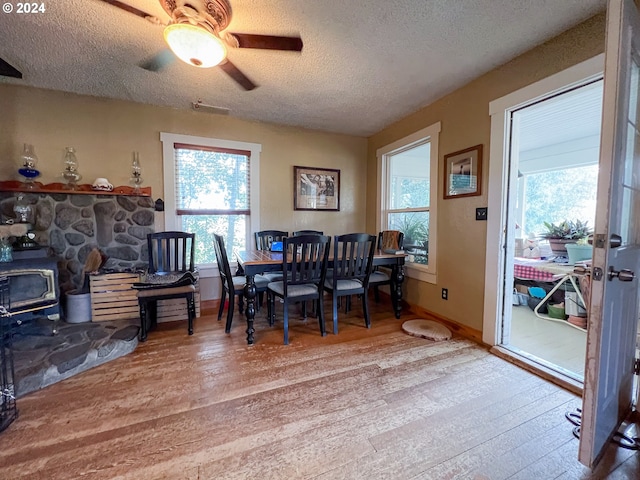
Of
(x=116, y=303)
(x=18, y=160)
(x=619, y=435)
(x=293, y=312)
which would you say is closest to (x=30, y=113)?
(x=18, y=160)

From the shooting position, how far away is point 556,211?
396cm

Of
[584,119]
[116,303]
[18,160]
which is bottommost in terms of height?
[116,303]

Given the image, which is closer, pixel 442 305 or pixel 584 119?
pixel 442 305

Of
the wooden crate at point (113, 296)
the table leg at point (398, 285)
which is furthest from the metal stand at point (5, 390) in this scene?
the table leg at point (398, 285)

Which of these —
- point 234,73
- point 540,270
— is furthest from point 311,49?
point 540,270

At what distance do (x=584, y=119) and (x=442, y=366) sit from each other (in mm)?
3385

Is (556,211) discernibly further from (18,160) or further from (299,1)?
(18,160)

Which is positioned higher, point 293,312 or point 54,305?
point 54,305

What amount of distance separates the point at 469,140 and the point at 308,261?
189 cm

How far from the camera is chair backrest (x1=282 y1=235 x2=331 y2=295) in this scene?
2328mm

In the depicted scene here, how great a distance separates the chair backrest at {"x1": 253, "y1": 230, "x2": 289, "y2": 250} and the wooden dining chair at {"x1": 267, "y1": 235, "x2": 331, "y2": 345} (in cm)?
88

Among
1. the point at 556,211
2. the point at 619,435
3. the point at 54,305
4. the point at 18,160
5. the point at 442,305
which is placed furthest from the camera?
the point at 556,211

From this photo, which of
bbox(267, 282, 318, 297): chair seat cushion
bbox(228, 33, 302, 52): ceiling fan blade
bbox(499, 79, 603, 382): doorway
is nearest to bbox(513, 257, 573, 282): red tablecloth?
bbox(499, 79, 603, 382): doorway

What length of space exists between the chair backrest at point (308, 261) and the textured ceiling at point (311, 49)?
1.46m
